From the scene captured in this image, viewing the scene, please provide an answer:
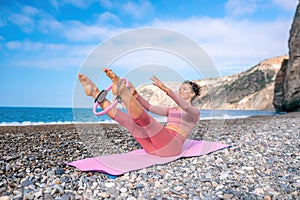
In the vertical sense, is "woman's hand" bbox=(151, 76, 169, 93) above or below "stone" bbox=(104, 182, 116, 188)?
above

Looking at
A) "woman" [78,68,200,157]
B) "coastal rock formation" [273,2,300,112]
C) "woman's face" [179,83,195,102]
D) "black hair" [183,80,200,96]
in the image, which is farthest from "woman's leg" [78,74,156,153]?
"coastal rock formation" [273,2,300,112]

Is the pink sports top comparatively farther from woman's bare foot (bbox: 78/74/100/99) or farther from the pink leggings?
woman's bare foot (bbox: 78/74/100/99)

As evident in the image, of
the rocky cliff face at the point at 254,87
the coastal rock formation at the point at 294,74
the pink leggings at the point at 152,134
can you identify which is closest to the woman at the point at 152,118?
the pink leggings at the point at 152,134

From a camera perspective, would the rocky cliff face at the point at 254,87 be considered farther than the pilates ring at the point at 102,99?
Yes

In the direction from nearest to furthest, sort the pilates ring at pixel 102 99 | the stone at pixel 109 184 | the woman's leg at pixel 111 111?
the stone at pixel 109 184 < the pilates ring at pixel 102 99 < the woman's leg at pixel 111 111

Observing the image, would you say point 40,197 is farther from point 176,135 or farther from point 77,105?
point 176,135

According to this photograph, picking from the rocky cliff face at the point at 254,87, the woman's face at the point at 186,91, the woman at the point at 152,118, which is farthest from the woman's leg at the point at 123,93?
the rocky cliff face at the point at 254,87

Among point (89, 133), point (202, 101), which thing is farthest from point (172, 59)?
point (89, 133)

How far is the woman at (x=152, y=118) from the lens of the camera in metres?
3.76

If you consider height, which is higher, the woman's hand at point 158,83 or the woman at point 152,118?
the woman's hand at point 158,83

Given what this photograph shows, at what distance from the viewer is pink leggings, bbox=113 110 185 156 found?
4094 millimetres

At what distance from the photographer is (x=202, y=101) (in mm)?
5812

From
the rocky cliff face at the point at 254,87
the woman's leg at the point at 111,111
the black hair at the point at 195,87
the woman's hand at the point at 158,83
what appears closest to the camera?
the woman's leg at the point at 111,111

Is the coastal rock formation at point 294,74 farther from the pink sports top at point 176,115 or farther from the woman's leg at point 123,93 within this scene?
the woman's leg at point 123,93
